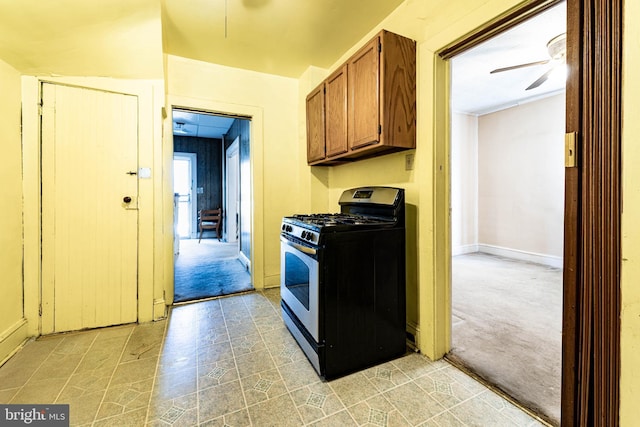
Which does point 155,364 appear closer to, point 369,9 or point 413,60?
point 413,60

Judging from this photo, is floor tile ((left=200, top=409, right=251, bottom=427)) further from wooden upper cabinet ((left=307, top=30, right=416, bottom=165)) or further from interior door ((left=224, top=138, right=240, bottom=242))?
interior door ((left=224, top=138, right=240, bottom=242))

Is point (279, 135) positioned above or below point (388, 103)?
above

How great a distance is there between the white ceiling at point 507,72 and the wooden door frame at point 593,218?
1.02m

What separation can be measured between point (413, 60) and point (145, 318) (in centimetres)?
298

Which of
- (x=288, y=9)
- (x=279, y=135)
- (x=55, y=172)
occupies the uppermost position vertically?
(x=288, y=9)

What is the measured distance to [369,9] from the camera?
209 centimetres

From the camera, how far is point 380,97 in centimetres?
180

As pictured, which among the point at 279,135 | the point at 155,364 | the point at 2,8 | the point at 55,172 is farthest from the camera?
the point at 279,135

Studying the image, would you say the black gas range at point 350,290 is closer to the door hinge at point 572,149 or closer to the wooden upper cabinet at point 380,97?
the wooden upper cabinet at point 380,97

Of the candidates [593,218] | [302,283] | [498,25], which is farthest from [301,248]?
[498,25]

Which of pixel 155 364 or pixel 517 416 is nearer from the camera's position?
pixel 517 416

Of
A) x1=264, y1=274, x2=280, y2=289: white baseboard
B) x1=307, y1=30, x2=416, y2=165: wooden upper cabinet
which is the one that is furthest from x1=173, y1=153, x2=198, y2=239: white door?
x1=307, y1=30, x2=416, y2=165: wooden upper cabinet

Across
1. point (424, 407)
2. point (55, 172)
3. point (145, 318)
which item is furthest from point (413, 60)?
point (145, 318)

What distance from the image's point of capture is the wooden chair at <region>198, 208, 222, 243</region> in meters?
6.77
